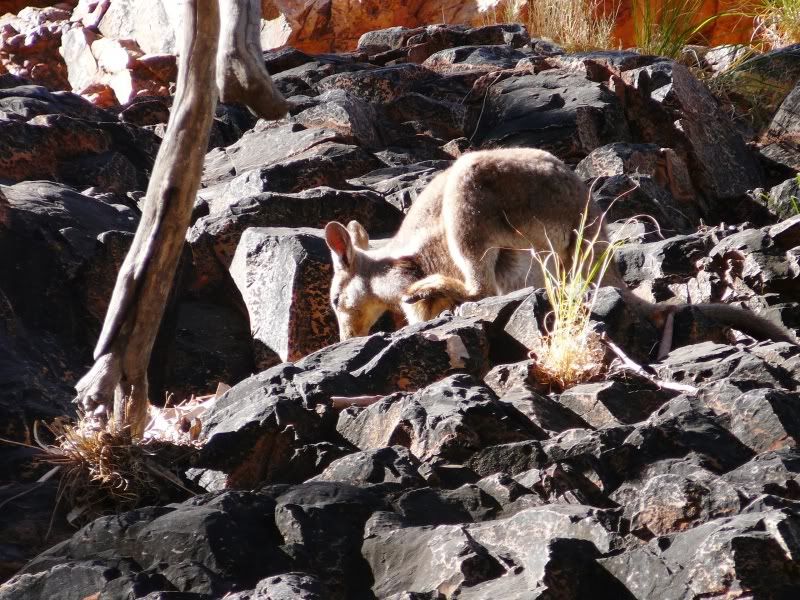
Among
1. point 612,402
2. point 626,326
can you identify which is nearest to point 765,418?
point 612,402

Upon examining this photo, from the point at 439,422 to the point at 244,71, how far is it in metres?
1.72

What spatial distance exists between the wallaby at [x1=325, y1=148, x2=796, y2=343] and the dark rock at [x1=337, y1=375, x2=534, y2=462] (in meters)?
2.84

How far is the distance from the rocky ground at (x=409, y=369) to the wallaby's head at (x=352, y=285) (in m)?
0.19

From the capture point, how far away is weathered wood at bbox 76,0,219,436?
486 cm

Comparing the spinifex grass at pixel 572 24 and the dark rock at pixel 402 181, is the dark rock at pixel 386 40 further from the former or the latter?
the dark rock at pixel 402 181

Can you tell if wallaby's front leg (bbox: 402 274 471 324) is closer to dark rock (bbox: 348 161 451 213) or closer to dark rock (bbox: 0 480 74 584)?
dark rock (bbox: 348 161 451 213)

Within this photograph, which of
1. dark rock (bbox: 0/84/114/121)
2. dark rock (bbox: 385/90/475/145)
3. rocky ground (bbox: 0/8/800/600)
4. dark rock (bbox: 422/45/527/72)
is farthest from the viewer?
dark rock (bbox: 422/45/527/72)

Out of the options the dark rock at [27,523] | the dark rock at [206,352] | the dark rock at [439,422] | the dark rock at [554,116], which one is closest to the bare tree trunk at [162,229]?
the dark rock at [27,523]

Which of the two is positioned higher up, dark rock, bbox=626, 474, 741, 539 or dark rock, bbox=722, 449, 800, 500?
dark rock, bbox=626, 474, 741, 539

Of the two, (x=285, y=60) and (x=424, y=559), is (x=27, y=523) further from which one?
(x=285, y=60)

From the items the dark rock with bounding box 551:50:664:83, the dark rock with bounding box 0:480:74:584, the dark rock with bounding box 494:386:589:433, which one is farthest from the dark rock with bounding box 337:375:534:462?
the dark rock with bounding box 551:50:664:83

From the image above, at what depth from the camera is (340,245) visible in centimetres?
801

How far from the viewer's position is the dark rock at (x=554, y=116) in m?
10.7

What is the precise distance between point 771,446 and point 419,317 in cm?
390
